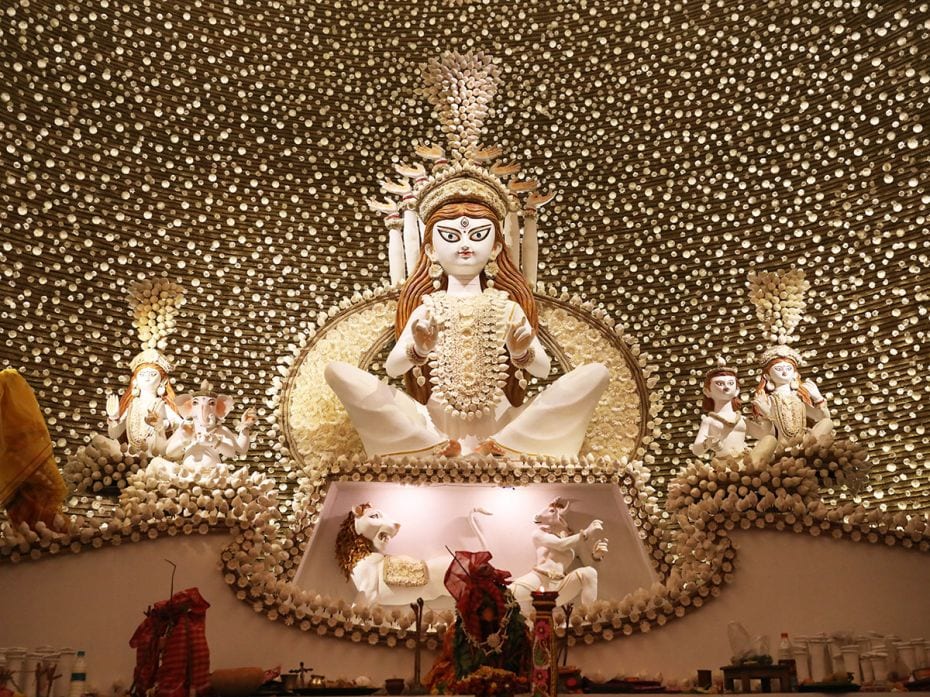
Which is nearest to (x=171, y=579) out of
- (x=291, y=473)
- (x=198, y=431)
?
(x=198, y=431)

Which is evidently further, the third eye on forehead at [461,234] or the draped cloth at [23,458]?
the third eye on forehead at [461,234]

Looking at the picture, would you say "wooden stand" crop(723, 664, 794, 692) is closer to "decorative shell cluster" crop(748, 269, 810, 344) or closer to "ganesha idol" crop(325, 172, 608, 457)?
"ganesha idol" crop(325, 172, 608, 457)

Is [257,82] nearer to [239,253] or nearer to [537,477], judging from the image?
[239,253]

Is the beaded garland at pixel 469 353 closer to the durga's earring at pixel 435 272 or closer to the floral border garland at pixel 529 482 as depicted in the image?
the durga's earring at pixel 435 272

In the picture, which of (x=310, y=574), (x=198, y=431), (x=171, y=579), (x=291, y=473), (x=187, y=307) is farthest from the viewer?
(x=187, y=307)

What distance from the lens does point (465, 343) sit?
6449 mm

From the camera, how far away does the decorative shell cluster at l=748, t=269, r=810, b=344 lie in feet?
22.4

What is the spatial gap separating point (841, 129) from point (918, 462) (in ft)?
7.29

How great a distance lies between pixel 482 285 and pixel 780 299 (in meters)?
1.77

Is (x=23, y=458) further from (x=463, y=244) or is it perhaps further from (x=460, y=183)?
(x=460, y=183)

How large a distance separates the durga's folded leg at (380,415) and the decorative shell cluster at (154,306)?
4.02ft

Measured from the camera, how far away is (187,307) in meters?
8.17

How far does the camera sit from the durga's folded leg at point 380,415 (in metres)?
6.19

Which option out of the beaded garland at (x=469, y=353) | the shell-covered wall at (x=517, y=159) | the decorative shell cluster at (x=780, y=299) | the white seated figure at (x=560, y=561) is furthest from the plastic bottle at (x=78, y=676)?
the decorative shell cluster at (x=780, y=299)
